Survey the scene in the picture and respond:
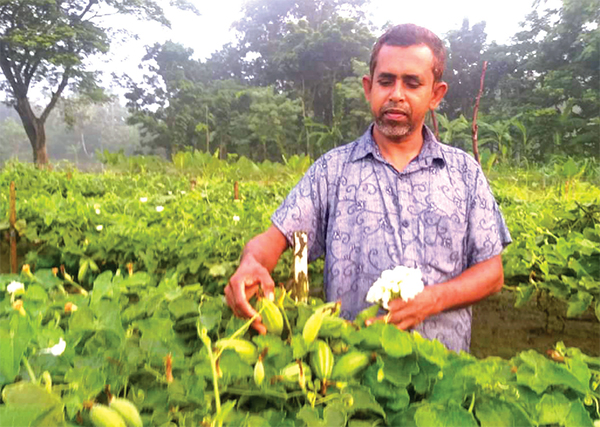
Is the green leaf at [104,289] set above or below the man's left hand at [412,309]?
above

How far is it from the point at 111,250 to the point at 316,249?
4.86 ft

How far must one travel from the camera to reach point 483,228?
131 cm

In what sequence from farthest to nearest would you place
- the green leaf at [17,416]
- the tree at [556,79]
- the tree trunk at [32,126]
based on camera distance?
the tree trunk at [32,126]
the tree at [556,79]
the green leaf at [17,416]

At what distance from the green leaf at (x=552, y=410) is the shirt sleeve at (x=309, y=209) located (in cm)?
78

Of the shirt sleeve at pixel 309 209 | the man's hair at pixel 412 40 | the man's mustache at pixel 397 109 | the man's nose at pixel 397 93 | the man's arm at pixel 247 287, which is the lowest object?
the man's arm at pixel 247 287

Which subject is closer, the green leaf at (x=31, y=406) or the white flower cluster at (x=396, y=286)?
the green leaf at (x=31, y=406)

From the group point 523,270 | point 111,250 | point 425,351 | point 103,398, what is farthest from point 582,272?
Answer: point 111,250

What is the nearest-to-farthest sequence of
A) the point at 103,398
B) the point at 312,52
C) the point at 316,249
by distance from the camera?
the point at 103,398, the point at 316,249, the point at 312,52

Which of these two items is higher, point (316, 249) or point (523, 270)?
point (316, 249)

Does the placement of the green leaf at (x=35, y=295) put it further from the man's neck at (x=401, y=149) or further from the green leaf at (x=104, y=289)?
the man's neck at (x=401, y=149)

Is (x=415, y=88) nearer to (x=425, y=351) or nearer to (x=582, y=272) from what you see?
(x=425, y=351)

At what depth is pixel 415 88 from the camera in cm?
130

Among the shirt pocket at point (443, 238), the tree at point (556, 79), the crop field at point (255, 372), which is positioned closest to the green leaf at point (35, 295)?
the crop field at point (255, 372)

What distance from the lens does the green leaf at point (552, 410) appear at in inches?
22.1
